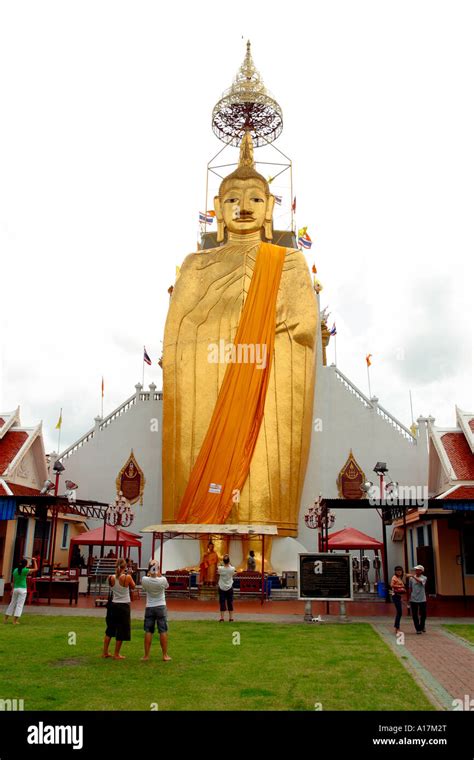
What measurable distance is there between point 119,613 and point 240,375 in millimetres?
18065

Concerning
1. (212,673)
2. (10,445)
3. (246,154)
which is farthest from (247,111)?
(212,673)

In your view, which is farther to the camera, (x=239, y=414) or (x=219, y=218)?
(x=219, y=218)

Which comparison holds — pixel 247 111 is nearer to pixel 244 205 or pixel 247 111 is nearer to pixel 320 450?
pixel 244 205

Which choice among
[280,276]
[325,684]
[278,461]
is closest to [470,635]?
[325,684]

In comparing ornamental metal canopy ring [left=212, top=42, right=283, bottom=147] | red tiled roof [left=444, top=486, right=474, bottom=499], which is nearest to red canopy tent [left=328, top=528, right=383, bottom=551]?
red tiled roof [left=444, top=486, right=474, bottom=499]

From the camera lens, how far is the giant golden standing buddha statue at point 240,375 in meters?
25.4

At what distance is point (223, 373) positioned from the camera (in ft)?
90.2

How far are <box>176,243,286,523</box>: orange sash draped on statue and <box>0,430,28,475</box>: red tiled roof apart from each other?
20.6 feet

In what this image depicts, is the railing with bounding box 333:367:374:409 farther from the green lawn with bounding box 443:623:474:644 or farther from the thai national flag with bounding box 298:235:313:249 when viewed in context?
the green lawn with bounding box 443:623:474:644

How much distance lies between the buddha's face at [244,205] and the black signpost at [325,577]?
18.6 meters

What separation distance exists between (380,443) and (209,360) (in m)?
8.19

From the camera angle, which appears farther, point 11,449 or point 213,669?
point 11,449
